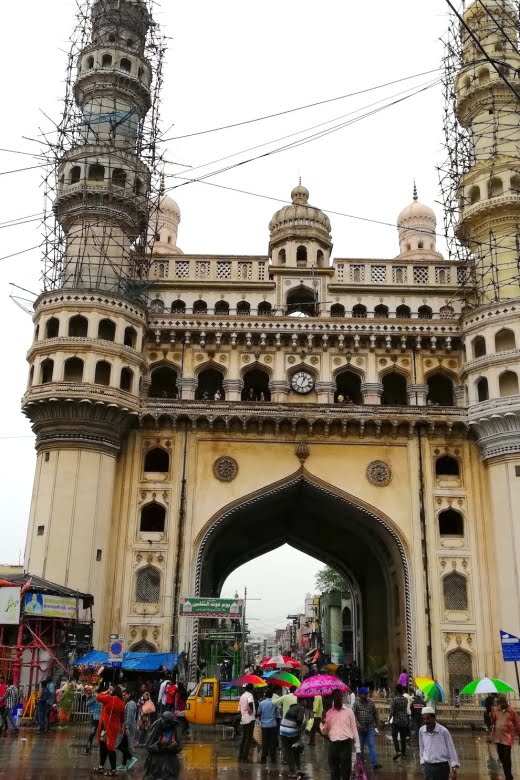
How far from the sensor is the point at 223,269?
31859mm

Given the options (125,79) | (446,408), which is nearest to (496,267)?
(446,408)

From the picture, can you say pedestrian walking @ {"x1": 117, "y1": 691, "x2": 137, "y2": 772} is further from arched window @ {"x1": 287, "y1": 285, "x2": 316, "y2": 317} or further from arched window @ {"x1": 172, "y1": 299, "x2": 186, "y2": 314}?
arched window @ {"x1": 287, "y1": 285, "x2": 316, "y2": 317}

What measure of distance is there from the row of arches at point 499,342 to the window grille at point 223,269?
32.7ft

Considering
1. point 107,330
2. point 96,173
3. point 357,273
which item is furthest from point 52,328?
point 357,273

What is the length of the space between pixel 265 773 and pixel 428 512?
1595cm

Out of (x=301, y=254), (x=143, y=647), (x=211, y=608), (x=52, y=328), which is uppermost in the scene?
(x=301, y=254)

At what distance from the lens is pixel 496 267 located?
29922 mm

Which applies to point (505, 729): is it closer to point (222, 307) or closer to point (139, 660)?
point (139, 660)

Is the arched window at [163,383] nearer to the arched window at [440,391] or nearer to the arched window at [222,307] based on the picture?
the arched window at [222,307]

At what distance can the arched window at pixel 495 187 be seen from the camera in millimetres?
30891

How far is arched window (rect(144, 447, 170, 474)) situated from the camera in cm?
2941

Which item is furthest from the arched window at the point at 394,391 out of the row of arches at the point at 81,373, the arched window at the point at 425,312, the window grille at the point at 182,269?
the row of arches at the point at 81,373

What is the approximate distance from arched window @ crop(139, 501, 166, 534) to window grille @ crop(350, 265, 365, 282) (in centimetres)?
1177

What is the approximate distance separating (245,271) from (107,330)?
20.6 feet
